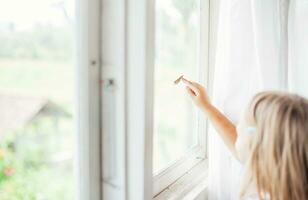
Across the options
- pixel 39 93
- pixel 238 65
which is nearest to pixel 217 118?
pixel 238 65

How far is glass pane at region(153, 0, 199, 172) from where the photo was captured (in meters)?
1.41

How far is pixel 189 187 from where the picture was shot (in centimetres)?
141

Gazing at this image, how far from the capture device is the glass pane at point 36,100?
838mm

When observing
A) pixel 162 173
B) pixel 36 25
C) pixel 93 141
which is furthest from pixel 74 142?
pixel 162 173

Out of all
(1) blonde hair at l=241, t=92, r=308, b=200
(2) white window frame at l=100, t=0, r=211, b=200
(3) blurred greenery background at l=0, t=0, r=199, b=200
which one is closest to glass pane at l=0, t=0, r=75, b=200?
(3) blurred greenery background at l=0, t=0, r=199, b=200

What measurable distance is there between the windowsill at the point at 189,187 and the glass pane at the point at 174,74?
0.09m

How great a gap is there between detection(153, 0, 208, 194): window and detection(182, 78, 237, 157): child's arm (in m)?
0.15

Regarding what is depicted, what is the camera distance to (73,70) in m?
1.00

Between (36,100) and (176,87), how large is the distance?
2.42 feet

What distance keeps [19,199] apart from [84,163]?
0.20 metres

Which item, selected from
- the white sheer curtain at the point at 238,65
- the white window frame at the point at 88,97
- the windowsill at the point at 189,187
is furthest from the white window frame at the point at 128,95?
the white sheer curtain at the point at 238,65

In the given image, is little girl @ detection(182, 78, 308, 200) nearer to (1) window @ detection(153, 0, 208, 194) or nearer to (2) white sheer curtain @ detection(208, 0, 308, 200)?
(2) white sheer curtain @ detection(208, 0, 308, 200)

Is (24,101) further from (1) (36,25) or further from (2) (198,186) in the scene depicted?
(2) (198,186)

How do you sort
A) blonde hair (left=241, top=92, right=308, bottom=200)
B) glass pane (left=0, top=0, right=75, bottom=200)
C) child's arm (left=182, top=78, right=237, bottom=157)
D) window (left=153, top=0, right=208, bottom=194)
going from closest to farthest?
1. glass pane (left=0, top=0, right=75, bottom=200)
2. blonde hair (left=241, top=92, right=308, bottom=200)
3. child's arm (left=182, top=78, right=237, bottom=157)
4. window (left=153, top=0, right=208, bottom=194)
